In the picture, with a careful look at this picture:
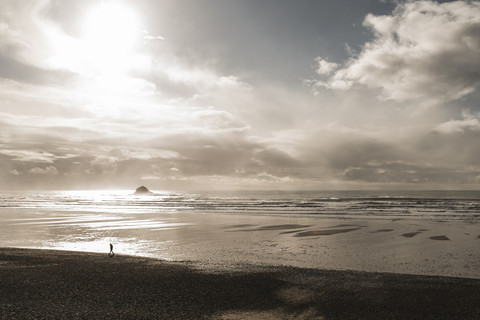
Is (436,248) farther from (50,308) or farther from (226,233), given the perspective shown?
(50,308)

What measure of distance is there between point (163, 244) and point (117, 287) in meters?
8.35

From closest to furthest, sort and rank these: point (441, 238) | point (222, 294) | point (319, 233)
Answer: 1. point (222, 294)
2. point (441, 238)
3. point (319, 233)

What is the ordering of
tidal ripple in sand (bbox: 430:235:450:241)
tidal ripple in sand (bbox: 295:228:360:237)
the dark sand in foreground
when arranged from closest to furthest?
the dark sand in foreground < tidal ripple in sand (bbox: 430:235:450:241) < tidal ripple in sand (bbox: 295:228:360:237)

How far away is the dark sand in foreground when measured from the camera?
793 centimetres

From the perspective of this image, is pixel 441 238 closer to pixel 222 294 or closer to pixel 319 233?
pixel 319 233

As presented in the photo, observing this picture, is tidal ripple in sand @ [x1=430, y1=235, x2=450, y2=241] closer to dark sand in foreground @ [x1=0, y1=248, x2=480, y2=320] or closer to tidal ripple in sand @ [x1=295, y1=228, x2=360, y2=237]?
tidal ripple in sand @ [x1=295, y1=228, x2=360, y2=237]

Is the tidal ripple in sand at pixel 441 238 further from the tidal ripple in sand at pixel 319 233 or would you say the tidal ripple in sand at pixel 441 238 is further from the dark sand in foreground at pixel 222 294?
the dark sand in foreground at pixel 222 294

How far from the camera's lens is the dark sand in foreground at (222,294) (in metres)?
7.93

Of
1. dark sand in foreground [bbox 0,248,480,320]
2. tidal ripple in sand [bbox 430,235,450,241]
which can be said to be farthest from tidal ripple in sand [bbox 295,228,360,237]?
dark sand in foreground [bbox 0,248,480,320]

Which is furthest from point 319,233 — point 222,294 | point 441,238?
point 222,294

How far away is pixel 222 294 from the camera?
9.30 meters

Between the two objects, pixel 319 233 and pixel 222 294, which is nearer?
pixel 222 294

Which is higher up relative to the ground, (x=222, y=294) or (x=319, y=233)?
(x=222, y=294)

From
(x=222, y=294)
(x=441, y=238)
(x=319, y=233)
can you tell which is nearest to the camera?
(x=222, y=294)
